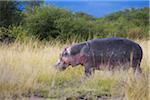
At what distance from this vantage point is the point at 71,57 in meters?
7.73

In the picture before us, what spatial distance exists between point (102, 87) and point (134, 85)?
0.82 meters

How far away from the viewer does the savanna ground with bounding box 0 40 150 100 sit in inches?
235

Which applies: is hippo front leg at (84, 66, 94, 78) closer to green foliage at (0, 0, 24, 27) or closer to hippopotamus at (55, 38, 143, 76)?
hippopotamus at (55, 38, 143, 76)

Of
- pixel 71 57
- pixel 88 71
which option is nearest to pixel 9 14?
pixel 71 57

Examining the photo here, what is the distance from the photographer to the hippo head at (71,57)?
7.69 metres

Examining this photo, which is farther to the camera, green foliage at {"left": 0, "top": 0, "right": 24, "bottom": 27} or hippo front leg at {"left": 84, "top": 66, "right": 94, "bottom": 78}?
green foliage at {"left": 0, "top": 0, "right": 24, "bottom": 27}

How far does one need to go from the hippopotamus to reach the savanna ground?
0.17m

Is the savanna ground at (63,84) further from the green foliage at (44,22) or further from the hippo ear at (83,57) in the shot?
the green foliage at (44,22)

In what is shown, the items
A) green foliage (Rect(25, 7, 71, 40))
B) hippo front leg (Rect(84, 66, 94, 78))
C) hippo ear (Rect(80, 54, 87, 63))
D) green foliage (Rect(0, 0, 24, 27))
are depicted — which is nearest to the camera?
hippo front leg (Rect(84, 66, 94, 78))

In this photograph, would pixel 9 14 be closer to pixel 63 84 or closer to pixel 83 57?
pixel 83 57

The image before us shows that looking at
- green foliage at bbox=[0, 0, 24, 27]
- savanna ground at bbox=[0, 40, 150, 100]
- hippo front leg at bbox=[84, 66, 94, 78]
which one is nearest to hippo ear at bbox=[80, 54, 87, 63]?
hippo front leg at bbox=[84, 66, 94, 78]

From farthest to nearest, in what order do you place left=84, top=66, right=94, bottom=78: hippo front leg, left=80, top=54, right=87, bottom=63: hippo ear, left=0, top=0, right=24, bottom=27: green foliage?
left=0, top=0, right=24, bottom=27: green foliage → left=80, top=54, right=87, bottom=63: hippo ear → left=84, top=66, right=94, bottom=78: hippo front leg

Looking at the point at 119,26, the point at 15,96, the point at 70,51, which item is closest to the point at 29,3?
the point at 119,26

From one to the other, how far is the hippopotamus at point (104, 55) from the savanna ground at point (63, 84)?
0.56 feet
